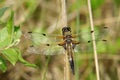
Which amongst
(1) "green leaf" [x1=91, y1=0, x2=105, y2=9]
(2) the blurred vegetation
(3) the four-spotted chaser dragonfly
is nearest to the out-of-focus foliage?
(3) the four-spotted chaser dragonfly

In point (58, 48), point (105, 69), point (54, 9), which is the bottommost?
point (105, 69)

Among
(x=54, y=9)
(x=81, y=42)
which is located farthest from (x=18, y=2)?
(x=81, y=42)

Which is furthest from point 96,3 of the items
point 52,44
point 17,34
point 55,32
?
point 17,34

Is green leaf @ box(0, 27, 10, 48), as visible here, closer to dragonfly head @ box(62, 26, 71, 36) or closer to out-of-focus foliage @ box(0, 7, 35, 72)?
out-of-focus foliage @ box(0, 7, 35, 72)

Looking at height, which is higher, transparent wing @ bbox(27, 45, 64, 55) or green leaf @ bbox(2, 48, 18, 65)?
green leaf @ bbox(2, 48, 18, 65)

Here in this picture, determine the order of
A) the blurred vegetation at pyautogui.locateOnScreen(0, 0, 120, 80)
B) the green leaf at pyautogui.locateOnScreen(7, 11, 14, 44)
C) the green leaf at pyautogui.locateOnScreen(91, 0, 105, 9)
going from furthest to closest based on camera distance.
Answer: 1. the green leaf at pyautogui.locateOnScreen(91, 0, 105, 9)
2. the blurred vegetation at pyautogui.locateOnScreen(0, 0, 120, 80)
3. the green leaf at pyautogui.locateOnScreen(7, 11, 14, 44)

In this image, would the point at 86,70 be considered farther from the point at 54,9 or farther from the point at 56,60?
the point at 54,9

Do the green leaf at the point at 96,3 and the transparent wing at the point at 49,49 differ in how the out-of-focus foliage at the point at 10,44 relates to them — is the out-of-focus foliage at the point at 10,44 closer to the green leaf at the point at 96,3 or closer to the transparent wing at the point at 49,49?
the transparent wing at the point at 49,49

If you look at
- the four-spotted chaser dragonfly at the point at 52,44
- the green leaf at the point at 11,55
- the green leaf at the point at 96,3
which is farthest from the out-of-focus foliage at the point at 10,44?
the green leaf at the point at 96,3

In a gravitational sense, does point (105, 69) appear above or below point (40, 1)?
below
